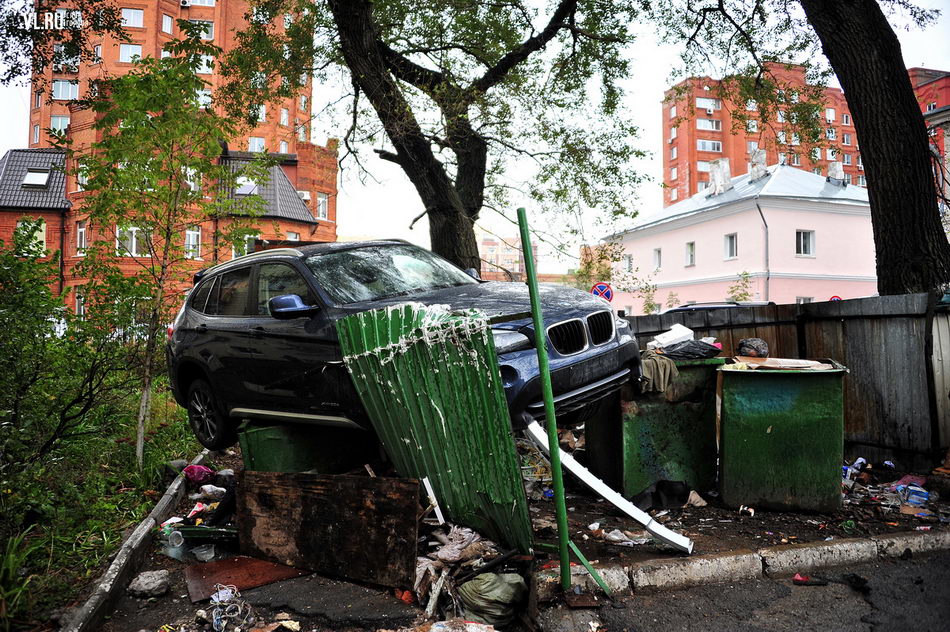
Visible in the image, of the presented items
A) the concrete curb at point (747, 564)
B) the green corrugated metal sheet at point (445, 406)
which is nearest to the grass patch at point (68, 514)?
the green corrugated metal sheet at point (445, 406)

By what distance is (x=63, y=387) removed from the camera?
16.3 feet

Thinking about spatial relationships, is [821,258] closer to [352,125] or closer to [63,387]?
[352,125]

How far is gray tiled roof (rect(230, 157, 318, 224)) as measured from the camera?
33766 millimetres

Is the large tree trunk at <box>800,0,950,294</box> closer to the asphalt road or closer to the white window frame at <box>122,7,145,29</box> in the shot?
the asphalt road

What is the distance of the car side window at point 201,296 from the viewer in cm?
691

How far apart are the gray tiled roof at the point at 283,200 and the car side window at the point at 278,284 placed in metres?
28.5

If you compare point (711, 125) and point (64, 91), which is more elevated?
point (64, 91)

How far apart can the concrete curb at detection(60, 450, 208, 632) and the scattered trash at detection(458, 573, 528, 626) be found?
2078 millimetres

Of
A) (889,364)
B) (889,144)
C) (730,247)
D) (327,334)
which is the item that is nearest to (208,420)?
(327,334)

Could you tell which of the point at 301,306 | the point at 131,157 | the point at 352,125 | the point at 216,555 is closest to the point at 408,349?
the point at 301,306

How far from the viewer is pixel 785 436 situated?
15.9 feet

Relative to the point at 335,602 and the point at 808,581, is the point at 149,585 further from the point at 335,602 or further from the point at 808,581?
the point at 808,581

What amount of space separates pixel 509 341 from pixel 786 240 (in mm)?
30193

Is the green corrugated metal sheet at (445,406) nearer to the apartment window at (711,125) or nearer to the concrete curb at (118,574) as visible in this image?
the concrete curb at (118,574)
